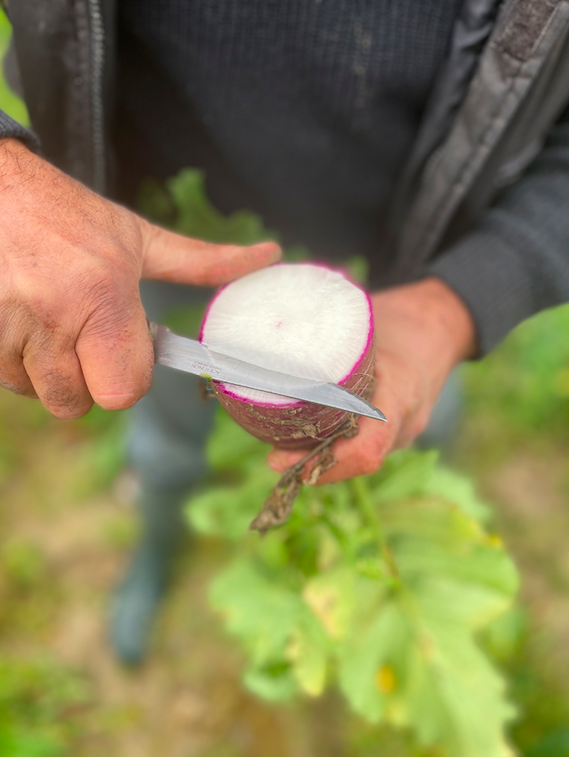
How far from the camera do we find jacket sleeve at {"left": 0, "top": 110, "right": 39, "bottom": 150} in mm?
820

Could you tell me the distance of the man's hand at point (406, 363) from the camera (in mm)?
952

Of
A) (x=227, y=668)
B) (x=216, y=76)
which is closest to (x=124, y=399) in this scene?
(x=216, y=76)

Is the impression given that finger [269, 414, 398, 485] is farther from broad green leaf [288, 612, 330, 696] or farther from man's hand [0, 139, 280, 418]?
broad green leaf [288, 612, 330, 696]

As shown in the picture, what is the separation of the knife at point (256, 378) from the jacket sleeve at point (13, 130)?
1.16 feet

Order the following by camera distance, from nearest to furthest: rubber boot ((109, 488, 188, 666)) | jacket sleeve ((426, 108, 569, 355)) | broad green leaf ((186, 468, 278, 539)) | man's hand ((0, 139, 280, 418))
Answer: man's hand ((0, 139, 280, 418)) < jacket sleeve ((426, 108, 569, 355)) < broad green leaf ((186, 468, 278, 539)) < rubber boot ((109, 488, 188, 666))

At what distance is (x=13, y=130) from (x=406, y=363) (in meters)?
0.75

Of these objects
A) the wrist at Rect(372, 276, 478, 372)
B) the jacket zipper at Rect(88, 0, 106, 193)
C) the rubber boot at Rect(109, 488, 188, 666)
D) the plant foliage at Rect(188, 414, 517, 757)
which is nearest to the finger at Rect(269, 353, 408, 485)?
the wrist at Rect(372, 276, 478, 372)

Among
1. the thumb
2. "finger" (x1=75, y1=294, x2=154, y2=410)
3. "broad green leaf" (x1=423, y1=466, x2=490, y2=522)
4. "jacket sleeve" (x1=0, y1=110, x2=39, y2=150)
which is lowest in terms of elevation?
"broad green leaf" (x1=423, y1=466, x2=490, y2=522)

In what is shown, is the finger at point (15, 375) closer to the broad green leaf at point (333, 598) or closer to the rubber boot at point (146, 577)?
the broad green leaf at point (333, 598)

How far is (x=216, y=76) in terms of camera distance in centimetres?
117

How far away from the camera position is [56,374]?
2.60ft

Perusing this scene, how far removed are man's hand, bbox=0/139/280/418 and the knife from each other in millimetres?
45

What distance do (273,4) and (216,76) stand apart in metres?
0.18

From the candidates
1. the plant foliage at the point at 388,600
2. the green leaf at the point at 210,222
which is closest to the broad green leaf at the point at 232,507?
the plant foliage at the point at 388,600
